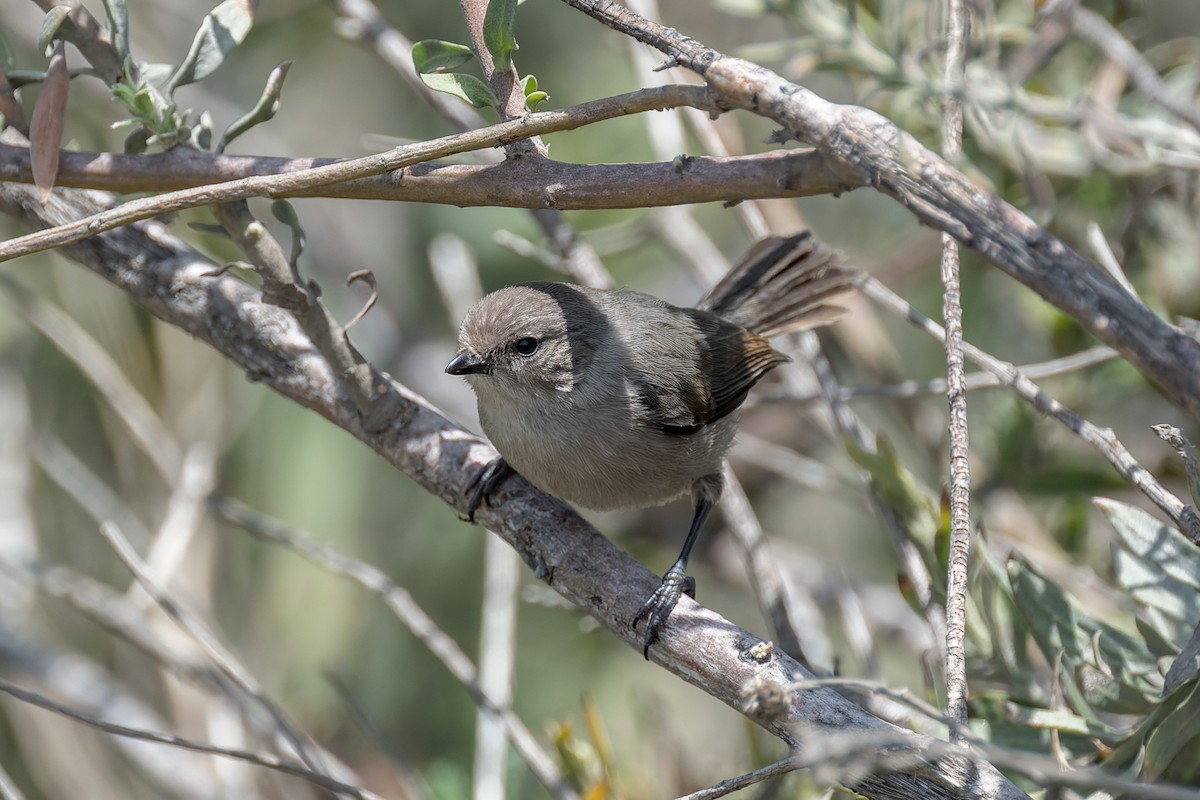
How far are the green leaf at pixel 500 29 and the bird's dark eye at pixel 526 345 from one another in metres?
1.19

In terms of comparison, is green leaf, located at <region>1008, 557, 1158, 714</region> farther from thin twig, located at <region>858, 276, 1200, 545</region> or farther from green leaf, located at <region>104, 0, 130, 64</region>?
green leaf, located at <region>104, 0, 130, 64</region>

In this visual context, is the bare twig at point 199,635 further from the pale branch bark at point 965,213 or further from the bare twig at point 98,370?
the pale branch bark at point 965,213

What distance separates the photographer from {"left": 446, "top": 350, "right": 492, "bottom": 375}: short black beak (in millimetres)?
2916

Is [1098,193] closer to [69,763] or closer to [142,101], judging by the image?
[142,101]

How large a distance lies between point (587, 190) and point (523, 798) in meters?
2.13

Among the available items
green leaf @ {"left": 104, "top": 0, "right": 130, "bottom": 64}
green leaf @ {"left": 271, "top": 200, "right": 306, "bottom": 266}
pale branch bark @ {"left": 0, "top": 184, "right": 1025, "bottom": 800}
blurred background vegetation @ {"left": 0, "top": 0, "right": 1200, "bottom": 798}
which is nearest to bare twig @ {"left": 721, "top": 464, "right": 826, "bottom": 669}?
blurred background vegetation @ {"left": 0, "top": 0, "right": 1200, "bottom": 798}

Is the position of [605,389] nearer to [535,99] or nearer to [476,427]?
[535,99]

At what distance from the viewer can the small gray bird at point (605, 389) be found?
2850 millimetres

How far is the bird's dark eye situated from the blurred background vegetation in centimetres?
37

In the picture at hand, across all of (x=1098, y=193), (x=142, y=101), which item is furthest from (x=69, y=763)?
(x=1098, y=193)

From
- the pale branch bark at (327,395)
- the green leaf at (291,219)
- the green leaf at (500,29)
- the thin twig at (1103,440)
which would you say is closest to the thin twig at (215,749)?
the pale branch bark at (327,395)

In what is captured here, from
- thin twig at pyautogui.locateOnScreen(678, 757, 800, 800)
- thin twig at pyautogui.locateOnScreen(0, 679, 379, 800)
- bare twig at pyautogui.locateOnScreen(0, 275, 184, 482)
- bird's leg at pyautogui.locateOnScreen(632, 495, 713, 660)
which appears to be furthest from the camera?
bare twig at pyautogui.locateOnScreen(0, 275, 184, 482)

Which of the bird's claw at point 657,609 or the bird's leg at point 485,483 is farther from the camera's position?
the bird's leg at point 485,483

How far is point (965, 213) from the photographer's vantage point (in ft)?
5.48
